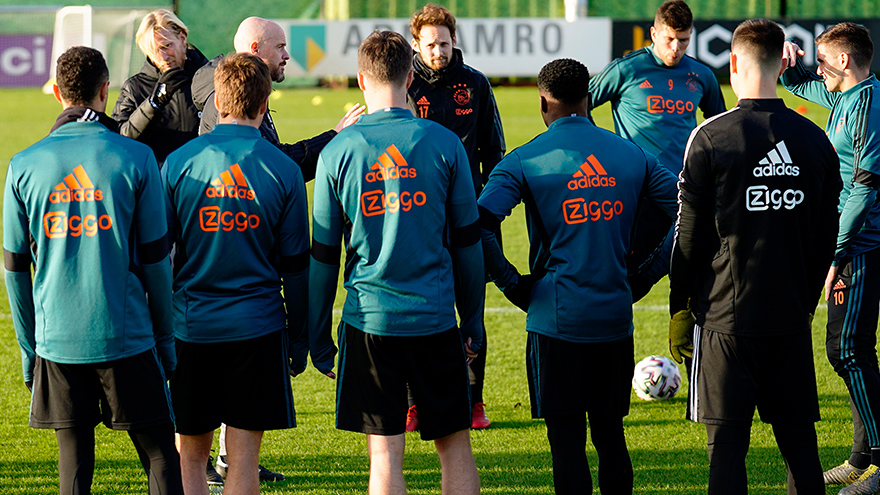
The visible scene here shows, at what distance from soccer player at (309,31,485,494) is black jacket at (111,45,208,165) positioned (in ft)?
5.40

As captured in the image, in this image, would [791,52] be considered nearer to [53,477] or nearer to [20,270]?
[20,270]

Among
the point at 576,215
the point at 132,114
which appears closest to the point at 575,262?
the point at 576,215

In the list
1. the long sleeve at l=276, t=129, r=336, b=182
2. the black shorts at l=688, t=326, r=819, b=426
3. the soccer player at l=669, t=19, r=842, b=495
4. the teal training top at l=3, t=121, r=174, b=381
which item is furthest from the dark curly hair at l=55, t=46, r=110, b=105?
the black shorts at l=688, t=326, r=819, b=426

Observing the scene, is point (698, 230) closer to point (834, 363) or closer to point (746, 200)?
point (746, 200)

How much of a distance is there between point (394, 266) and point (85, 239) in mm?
1111

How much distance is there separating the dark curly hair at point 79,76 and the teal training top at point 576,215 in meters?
1.54

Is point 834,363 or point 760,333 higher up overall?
point 760,333

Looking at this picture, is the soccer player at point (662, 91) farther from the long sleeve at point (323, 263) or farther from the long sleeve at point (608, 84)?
the long sleeve at point (323, 263)

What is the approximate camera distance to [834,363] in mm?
4711

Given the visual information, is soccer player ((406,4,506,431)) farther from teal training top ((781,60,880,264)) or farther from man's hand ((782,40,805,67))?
teal training top ((781,60,880,264))

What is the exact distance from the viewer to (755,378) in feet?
12.3

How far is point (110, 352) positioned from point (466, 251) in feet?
4.50

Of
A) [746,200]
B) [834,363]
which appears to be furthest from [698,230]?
[834,363]

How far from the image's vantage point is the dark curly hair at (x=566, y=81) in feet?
12.9
